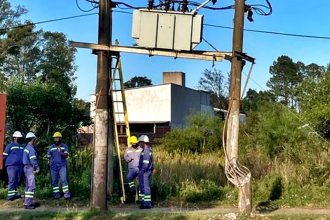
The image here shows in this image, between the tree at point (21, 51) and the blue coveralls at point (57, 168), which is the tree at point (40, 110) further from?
the tree at point (21, 51)

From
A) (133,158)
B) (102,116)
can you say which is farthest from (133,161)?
(102,116)

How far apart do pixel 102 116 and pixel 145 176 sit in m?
2.19

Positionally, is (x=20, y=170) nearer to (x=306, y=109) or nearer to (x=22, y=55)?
(x=306, y=109)

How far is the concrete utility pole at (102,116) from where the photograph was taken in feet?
44.7

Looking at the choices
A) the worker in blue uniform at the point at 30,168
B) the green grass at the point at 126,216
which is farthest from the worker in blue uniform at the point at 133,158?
the worker in blue uniform at the point at 30,168

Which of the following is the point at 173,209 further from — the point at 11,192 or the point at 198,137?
the point at 198,137

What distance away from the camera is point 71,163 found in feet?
61.9

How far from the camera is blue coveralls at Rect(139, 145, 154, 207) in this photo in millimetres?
14758

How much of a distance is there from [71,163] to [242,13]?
8162 mm

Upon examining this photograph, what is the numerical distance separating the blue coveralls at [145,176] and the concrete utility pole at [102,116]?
139 cm

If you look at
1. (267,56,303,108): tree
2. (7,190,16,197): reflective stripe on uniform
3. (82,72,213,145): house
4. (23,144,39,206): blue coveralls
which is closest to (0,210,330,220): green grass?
(23,144,39,206): blue coveralls

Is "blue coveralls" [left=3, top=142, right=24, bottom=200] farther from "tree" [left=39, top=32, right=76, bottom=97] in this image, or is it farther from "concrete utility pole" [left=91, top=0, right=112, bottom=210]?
"tree" [left=39, top=32, right=76, bottom=97]

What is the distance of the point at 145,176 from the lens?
14953mm

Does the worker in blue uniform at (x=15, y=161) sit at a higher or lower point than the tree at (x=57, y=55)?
lower
